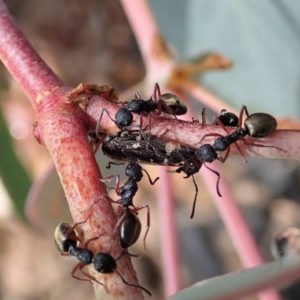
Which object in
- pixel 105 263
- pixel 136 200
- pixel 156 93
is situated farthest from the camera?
pixel 136 200

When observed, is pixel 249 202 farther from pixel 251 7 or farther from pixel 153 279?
pixel 251 7

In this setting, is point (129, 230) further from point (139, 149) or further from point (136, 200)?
point (136, 200)

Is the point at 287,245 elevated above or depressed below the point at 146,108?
below

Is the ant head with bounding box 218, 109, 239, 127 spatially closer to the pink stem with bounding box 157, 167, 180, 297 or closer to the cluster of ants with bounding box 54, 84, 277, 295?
the cluster of ants with bounding box 54, 84, 277, 295

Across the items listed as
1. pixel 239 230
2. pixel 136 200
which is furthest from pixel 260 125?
pixel 136 200

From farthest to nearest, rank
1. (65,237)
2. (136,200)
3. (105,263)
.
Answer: (136,200) → (65,237) → (105,263)

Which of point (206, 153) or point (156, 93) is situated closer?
point (206, 153)

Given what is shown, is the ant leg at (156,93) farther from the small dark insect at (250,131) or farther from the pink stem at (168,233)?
the pink stem at (168,233)

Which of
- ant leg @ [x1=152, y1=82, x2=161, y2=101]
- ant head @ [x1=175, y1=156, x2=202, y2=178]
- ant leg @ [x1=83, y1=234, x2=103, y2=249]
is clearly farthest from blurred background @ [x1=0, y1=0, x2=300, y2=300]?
ant leg @ [x1=83, y1=234, x2=103, y2=249]
